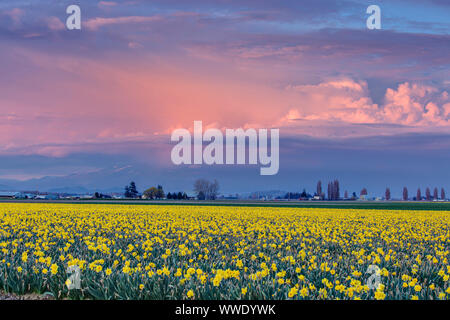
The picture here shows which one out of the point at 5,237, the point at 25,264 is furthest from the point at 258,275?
the point at 5,237

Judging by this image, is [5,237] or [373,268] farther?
[5,237]

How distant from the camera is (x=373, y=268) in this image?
1130 centimetres

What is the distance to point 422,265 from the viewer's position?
12.3 meters

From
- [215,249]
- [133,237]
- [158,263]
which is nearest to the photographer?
[158,263]

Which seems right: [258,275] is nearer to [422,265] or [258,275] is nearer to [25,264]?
[422,265]

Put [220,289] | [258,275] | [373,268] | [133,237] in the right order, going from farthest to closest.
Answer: [133,237], [373,268], [258,275], [220,289]
